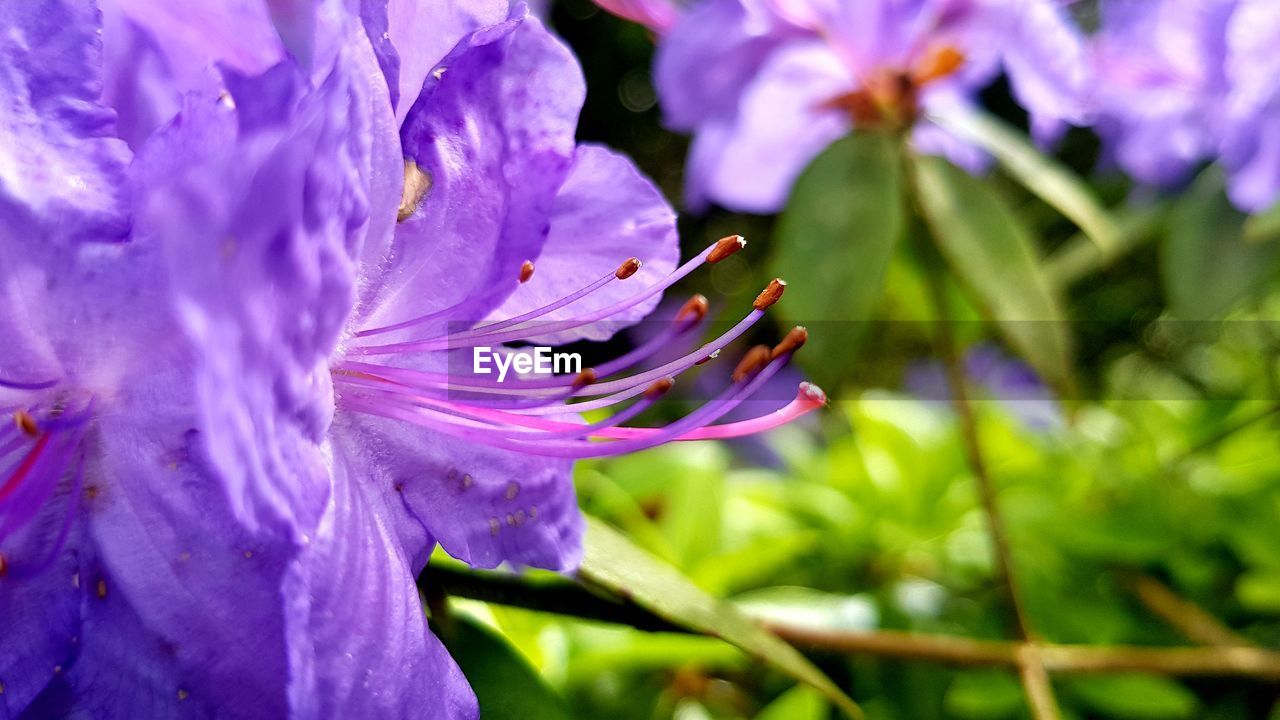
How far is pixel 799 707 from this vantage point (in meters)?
0.70

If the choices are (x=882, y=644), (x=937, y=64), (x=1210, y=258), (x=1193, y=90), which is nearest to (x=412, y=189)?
(x=882, y=644)

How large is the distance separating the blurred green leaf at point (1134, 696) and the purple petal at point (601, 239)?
59 centimetres

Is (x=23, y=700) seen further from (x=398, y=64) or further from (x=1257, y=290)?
(x=1257, y=290)

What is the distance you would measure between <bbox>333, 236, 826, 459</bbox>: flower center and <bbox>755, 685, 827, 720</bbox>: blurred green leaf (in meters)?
0.36

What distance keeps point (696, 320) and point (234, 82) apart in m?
0.19

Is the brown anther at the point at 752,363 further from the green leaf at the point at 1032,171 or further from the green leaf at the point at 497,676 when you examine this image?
the green leaf at the point at 1032,171

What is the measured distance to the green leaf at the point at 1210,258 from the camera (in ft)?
Result: 2.45

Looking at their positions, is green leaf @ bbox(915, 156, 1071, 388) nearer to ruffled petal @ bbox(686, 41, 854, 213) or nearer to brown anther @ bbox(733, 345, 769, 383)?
ruffled petal @ bbox(686, 41, 854, 213)

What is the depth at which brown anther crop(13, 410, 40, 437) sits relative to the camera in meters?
0.29

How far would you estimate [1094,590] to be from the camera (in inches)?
35.2

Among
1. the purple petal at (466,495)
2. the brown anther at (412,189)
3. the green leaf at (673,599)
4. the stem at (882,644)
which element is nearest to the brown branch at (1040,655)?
the stem at (882,644)

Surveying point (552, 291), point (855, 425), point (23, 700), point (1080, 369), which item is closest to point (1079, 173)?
point (1080, 369)

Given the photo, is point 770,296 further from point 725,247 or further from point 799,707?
point 799,707

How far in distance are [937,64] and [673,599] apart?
531 millimetres
